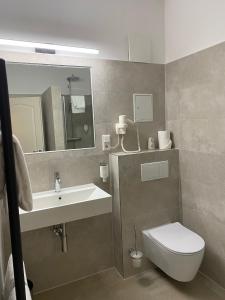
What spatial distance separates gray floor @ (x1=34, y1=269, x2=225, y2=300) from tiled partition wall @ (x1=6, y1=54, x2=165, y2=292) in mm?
90

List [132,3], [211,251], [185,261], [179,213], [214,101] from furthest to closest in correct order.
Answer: [179,213] < [132,3] < [211,251] < [214,101] < [185,261]

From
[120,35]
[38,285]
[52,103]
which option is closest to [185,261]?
[38,285]

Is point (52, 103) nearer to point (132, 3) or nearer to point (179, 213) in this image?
point (132, 3)

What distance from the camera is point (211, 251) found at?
2006mm

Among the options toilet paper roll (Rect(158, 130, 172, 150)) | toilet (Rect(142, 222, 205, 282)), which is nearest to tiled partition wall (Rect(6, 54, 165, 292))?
toilet paper roll (Rect(158, 130, 172, 150))

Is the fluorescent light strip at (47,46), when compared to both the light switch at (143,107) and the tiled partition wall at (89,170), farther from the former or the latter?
the light switch at (143,107)

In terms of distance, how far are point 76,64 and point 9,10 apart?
1.98 feet

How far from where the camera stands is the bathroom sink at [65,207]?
4.98 ft

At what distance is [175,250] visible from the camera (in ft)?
5.64

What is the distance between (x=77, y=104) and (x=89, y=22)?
27.6 inches

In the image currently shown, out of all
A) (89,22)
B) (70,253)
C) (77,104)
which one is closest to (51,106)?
(77,104)

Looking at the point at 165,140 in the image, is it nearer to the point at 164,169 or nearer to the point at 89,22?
the point at 164,169

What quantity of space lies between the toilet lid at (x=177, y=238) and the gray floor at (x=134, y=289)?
43cm

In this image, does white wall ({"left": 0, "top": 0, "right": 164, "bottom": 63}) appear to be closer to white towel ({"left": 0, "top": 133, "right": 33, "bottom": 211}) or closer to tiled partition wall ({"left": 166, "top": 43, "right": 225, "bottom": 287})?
tiled partition wall ({"left": 166, "top": 43, "right": 225, "bottom": 287})
